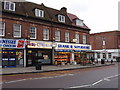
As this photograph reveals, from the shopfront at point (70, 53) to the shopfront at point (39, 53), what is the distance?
60.2 inches

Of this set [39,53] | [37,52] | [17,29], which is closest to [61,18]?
[39,53]

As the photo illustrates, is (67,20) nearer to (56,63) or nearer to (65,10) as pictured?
(65,10)

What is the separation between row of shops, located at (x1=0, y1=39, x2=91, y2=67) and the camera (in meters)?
21.3

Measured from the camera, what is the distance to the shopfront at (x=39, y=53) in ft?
76.6

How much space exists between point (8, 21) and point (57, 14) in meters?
10.2

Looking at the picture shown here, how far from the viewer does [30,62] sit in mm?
Answer: 23594

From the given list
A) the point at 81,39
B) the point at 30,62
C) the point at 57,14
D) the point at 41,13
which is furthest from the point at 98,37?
the point at 30,62

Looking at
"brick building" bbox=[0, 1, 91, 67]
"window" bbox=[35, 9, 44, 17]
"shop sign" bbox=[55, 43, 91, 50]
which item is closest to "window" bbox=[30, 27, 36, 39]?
"brick building" bbox=[0, 1, 91, 67]

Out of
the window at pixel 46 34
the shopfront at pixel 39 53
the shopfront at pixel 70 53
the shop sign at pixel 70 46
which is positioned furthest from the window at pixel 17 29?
the shop sign at pixel 70 46

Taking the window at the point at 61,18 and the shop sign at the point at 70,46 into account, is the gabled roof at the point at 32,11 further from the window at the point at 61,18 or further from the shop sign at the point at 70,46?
the shop sign at the point at 70,46

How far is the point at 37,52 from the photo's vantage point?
2452cm

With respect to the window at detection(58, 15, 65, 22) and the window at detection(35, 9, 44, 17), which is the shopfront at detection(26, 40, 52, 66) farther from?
the window at detection(58, 15, 65, 22)

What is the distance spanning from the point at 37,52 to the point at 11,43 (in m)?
4.72

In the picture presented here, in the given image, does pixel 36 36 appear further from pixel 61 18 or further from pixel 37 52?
pixel 61 18
